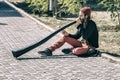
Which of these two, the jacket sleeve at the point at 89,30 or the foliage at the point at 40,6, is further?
the foliage at the point at 40,6

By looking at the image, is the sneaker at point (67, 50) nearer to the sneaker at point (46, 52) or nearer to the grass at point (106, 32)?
the sneaker at point (46, 52)

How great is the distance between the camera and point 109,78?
855 centimetres

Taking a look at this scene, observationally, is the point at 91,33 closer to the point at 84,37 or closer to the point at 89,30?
the point at 89,30

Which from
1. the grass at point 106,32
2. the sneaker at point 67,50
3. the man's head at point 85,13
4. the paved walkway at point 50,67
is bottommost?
the grass at point 106,32

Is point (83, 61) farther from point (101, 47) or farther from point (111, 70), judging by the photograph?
point (101, 47)

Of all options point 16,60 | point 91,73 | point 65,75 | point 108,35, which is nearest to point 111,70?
point 91,73

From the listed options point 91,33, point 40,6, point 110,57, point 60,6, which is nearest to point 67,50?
point 91,33

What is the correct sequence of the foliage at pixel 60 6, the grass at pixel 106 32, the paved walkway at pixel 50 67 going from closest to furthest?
the paved walkway at pixel 50 67, the grass at pixel 106 32, the foliage at pixel 60 6

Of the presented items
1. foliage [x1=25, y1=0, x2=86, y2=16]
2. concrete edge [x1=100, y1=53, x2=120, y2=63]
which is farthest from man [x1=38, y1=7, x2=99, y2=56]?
foliage [x1=25, y1=0, x2=86, y2=16]

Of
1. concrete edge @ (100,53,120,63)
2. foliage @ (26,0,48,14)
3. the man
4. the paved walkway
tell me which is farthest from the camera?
foliage @ (26,0,48,14)

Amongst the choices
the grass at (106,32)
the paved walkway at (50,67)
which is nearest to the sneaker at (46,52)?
the paved walkway at (50,67)

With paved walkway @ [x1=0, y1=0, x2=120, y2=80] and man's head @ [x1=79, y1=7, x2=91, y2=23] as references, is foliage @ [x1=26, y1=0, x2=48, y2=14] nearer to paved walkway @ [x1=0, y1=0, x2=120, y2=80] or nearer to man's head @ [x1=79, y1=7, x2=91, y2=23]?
paved walkway @ [x1=0, y1=0, x2=120, y2=80]

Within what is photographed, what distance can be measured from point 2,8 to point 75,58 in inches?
571

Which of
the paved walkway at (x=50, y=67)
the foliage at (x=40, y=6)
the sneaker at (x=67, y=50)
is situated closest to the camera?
the paved walkway at (x=50, y=67)
